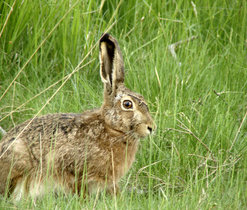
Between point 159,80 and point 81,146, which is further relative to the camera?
point 159,80

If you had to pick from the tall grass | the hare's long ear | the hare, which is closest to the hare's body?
the hare

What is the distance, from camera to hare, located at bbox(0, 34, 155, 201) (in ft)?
13.8

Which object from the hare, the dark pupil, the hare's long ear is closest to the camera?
the hare

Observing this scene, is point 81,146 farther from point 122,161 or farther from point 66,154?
point 122,161

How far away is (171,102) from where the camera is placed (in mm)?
5234

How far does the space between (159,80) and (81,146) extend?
129 cm

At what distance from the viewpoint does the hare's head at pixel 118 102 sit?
14.1ft

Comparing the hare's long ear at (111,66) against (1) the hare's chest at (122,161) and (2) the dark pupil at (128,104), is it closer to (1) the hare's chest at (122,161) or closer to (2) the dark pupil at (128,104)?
(2) the dark pupil at (128,104)

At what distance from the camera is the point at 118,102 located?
14.4 feet

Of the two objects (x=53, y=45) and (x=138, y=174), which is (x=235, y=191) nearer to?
(x=138, y=174)

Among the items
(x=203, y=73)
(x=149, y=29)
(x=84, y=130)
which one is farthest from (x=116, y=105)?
(x=149, y=29)

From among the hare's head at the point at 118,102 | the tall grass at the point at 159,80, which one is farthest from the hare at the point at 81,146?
the tall grass at the point at 159,80

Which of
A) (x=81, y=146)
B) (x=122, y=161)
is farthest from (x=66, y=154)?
(x=122, y=161)

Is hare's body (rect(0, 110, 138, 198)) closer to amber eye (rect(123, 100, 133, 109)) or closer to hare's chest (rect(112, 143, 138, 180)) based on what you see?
hare's chest (rect(112, 143, 138, 180))
